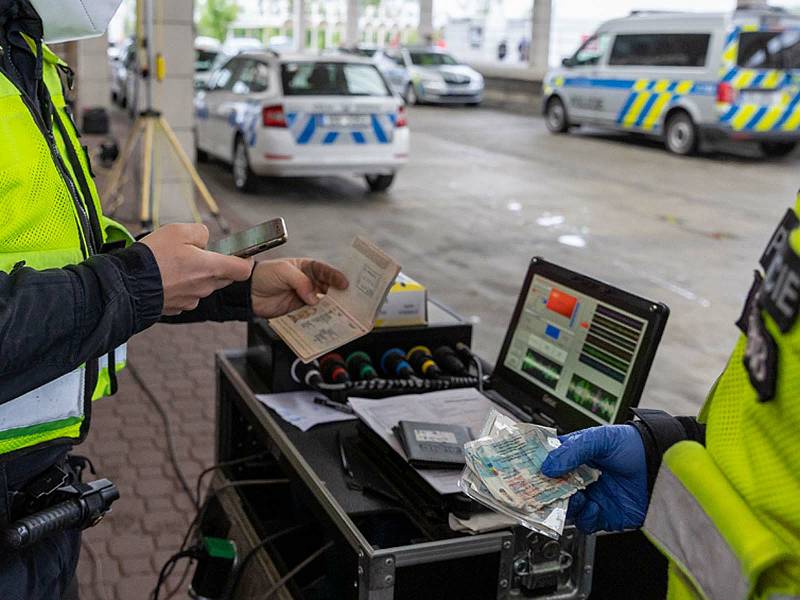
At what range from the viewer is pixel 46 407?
1817mm

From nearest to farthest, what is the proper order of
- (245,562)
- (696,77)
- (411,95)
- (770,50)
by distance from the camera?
(245,562)
(770,50)
(696,77)
(411,95)

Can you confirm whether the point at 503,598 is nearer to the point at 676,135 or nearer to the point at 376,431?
the point at 376,431

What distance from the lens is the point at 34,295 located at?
1.62 meters

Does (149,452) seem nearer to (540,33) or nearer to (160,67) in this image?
(160,67)

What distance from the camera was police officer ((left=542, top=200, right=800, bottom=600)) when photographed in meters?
1.19

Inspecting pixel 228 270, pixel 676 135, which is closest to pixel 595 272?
pixel 228 270

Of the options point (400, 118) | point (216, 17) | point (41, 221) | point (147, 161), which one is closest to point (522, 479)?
Answer: point (41, 221)

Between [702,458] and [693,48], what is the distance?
1518cm

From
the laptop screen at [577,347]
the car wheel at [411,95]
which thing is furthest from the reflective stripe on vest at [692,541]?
the car wheel at [411,95]

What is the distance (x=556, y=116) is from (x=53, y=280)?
699 inches

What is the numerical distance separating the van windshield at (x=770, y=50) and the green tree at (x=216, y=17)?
41453 mm

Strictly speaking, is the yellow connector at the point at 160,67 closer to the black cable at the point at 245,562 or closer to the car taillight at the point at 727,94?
the black cable at the point at 245,562

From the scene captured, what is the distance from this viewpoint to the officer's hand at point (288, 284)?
249cm

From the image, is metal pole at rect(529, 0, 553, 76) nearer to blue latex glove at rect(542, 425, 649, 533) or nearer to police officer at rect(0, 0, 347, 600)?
police officer at rect(0, 0, 347, 600)
